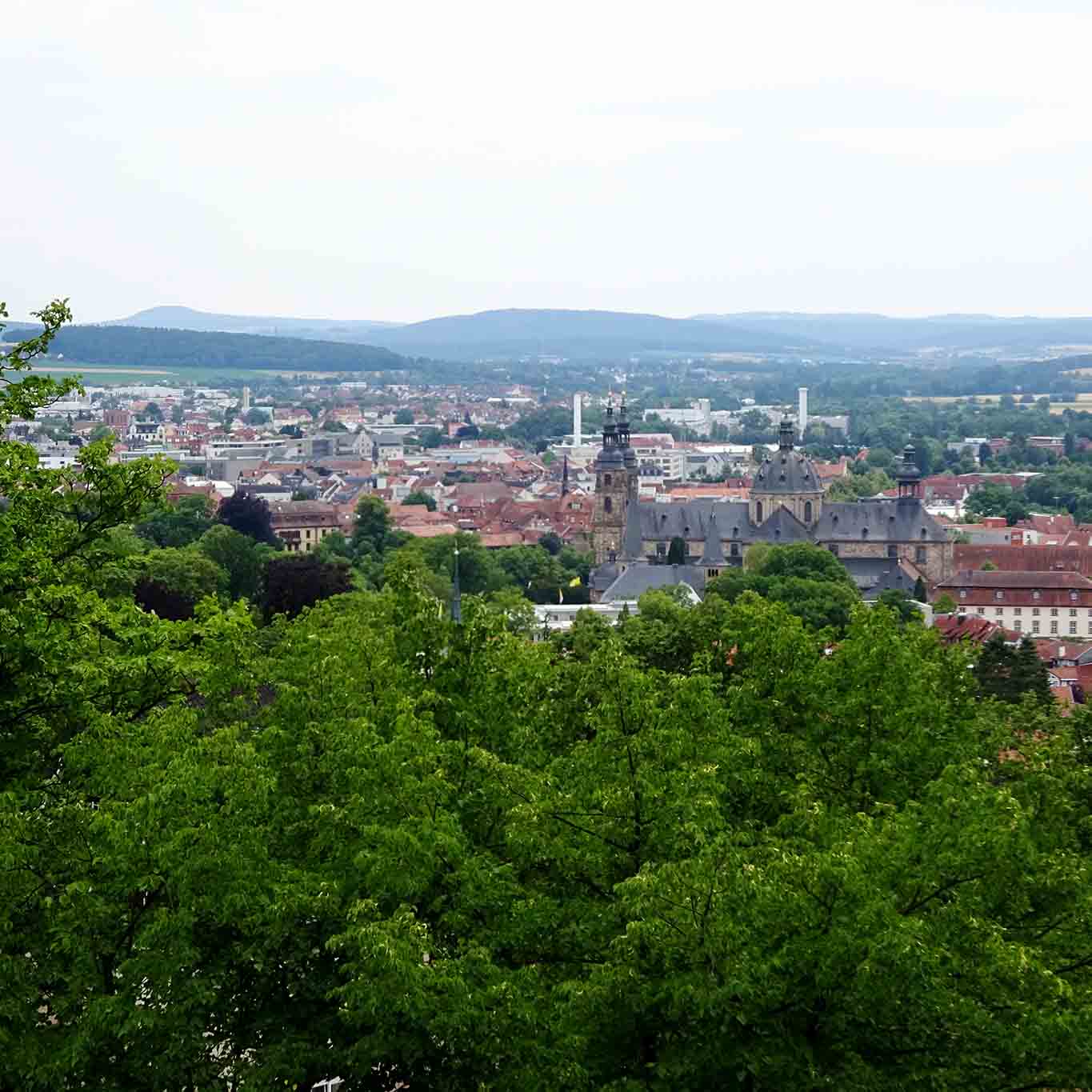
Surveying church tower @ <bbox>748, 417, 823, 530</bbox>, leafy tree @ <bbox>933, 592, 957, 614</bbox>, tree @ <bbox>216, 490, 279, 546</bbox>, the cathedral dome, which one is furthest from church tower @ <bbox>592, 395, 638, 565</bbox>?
leafy tree @ <bbox>933, 592, 957, 614</bbox>

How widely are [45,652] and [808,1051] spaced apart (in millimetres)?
7385

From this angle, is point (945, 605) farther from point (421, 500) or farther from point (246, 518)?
point (421, 500)

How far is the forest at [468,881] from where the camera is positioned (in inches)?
670

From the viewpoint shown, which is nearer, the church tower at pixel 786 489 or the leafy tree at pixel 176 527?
the leafy tree at pixel 176 527

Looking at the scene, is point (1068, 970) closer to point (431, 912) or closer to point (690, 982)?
point (690, 982)

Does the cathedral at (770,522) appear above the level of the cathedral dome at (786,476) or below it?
below

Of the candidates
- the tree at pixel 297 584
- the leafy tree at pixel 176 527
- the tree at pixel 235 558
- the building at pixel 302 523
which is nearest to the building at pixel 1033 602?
the tree at pixel 297 584

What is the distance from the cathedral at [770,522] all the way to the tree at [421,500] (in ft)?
128

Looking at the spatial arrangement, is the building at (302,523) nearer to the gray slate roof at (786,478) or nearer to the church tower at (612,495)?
the church tower at (612,495)

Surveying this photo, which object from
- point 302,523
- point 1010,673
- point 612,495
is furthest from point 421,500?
point 1010,673

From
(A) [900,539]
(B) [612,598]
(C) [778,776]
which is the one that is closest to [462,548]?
(B) [612,598]

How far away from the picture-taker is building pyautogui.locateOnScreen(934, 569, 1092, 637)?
85.9m

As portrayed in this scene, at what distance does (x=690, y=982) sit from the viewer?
16625 mm

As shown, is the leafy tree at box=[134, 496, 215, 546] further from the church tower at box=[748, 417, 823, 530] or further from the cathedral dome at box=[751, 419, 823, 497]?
the cathedral dome at box=[751, 419, 823, 497]
